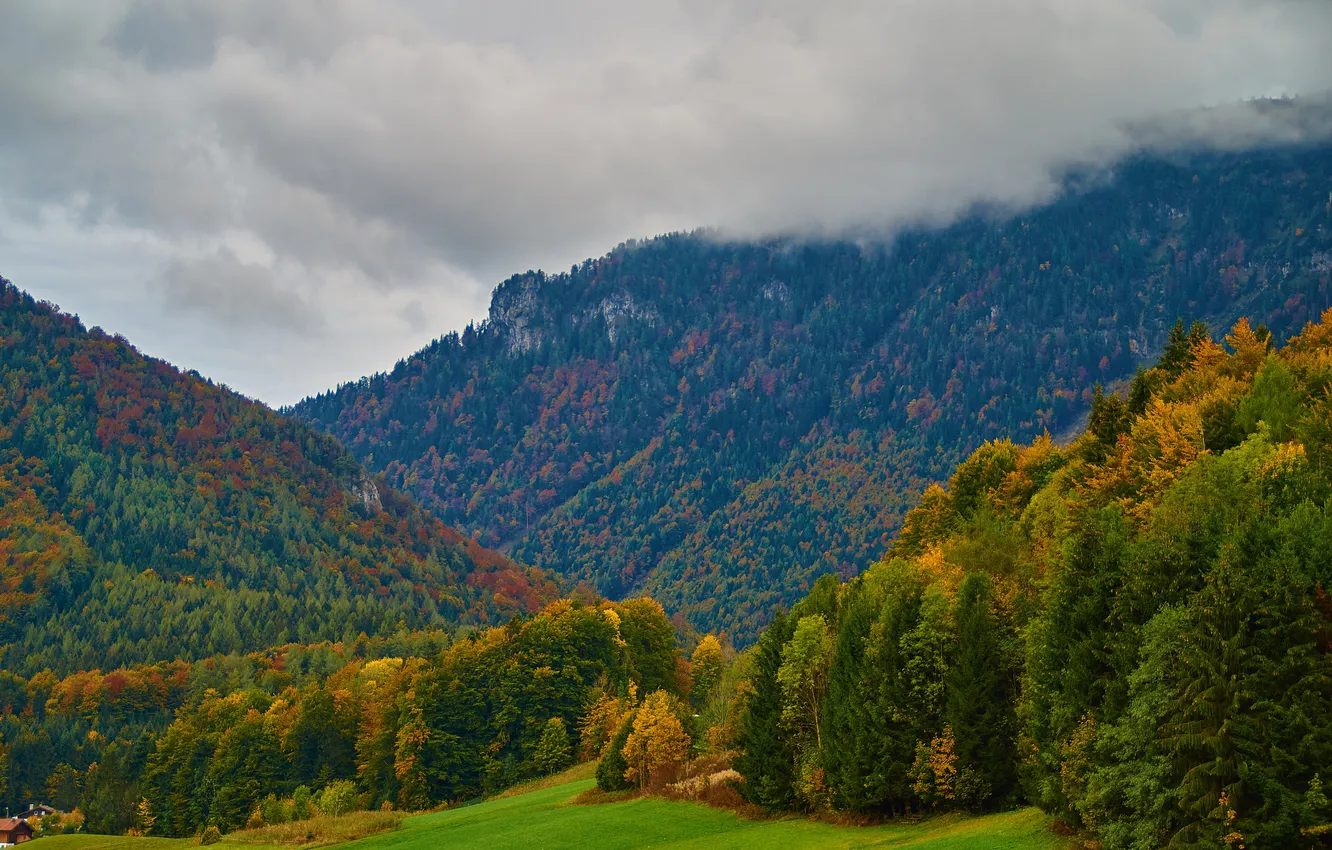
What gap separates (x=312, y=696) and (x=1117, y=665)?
115 metres

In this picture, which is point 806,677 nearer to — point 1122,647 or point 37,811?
point 1122,647

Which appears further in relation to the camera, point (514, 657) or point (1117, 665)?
point (514, 657)

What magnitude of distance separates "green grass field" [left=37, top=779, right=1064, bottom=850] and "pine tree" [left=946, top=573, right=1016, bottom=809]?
291cm

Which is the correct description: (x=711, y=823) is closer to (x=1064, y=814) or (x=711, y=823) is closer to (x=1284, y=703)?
(x=1064, y=814)

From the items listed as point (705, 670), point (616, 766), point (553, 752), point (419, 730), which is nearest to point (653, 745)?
point (616, 766)

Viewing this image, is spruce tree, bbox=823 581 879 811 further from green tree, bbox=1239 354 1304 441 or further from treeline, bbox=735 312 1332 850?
green tree, bbox=1239 354 1304 441

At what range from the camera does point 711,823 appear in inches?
3039

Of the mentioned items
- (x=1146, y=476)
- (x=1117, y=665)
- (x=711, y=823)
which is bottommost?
(x=711, y=823)

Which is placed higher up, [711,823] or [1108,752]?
[1108,752]

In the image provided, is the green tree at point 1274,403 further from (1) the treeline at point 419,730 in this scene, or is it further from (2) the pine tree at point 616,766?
(1) the treeline at point 419,730

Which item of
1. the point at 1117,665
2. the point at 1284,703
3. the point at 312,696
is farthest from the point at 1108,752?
the point at 312,696

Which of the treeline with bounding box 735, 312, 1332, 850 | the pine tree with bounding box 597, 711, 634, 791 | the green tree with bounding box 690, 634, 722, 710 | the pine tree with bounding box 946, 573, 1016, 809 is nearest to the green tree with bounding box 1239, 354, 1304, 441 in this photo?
the treeline with bounding box 735, 312, 1332, 850

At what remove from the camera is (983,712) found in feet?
204

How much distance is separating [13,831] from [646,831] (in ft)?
401
